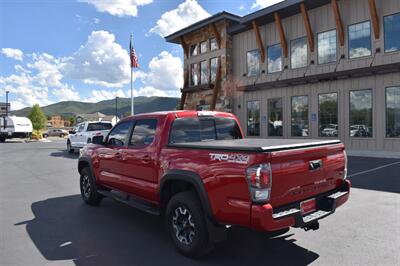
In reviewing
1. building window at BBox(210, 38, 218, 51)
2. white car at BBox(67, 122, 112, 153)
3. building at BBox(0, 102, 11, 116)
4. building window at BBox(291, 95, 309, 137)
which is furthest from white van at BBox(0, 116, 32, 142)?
building window at BBox(291, 95, 309, 137)

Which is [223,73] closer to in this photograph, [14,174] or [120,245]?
[14,174]

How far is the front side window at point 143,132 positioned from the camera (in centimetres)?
495

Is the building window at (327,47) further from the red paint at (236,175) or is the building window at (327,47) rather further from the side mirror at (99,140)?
the side mirror at (99,140)

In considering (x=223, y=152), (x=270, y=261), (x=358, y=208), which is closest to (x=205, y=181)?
(x=223, y=152)

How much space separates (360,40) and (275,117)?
6.69 metres

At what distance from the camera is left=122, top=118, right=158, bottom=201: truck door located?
4.76 meters

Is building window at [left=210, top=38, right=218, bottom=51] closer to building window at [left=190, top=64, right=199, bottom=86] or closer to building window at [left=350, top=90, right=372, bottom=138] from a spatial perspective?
building window at [left=190, top=64, right=199, bottom=86]

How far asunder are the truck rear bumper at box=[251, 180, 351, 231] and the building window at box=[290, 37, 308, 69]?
54.6ft

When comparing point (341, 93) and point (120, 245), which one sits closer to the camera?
point (120, 245)

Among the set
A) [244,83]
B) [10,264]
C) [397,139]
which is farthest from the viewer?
[244,83]

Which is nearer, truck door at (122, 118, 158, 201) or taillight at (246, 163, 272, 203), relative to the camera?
taillight at (246, 163, 272, 203)

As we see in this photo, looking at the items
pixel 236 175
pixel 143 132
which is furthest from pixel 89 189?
pixel 236 175

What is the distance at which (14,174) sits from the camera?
11156 millimetres

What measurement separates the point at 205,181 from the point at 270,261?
1.30 meters
